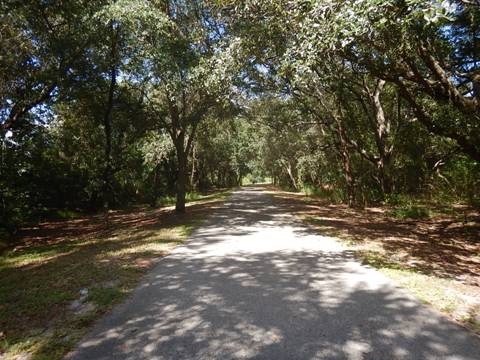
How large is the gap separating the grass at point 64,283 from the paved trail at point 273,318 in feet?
1.27

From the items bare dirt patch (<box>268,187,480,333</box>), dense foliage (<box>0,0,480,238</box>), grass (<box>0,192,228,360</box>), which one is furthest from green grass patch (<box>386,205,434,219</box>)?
grass (<box>0,192,228,360</box>)

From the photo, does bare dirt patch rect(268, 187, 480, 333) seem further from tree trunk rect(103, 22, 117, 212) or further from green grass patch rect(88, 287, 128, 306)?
tree trunk rect(103, 22, 117, 212)

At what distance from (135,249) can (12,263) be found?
3.15m

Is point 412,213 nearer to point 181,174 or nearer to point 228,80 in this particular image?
point 228,80

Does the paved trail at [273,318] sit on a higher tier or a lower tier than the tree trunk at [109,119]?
lower

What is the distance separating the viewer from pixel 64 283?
5426mm

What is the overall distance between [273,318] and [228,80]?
6854 mm

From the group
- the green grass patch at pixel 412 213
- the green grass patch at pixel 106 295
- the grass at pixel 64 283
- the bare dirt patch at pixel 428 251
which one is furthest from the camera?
the green grass patch at pixel 412 213

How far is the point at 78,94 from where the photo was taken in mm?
12266

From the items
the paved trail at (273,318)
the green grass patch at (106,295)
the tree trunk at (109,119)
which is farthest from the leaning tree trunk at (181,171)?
the green grass patch at (106,295)

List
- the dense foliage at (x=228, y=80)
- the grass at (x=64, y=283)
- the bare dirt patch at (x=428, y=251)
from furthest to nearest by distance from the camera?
the dense foliage at (x=228, y=80)
the bare dirt patch at (x=428, y=251)
the grass at (x=64, y=283)

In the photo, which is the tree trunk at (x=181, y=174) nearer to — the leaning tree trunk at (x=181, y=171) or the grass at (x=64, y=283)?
the leaning tree trunk at (x=181, y=171)

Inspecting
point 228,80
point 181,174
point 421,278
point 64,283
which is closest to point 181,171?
point 181,174

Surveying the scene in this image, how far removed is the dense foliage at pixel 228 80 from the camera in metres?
6.50
